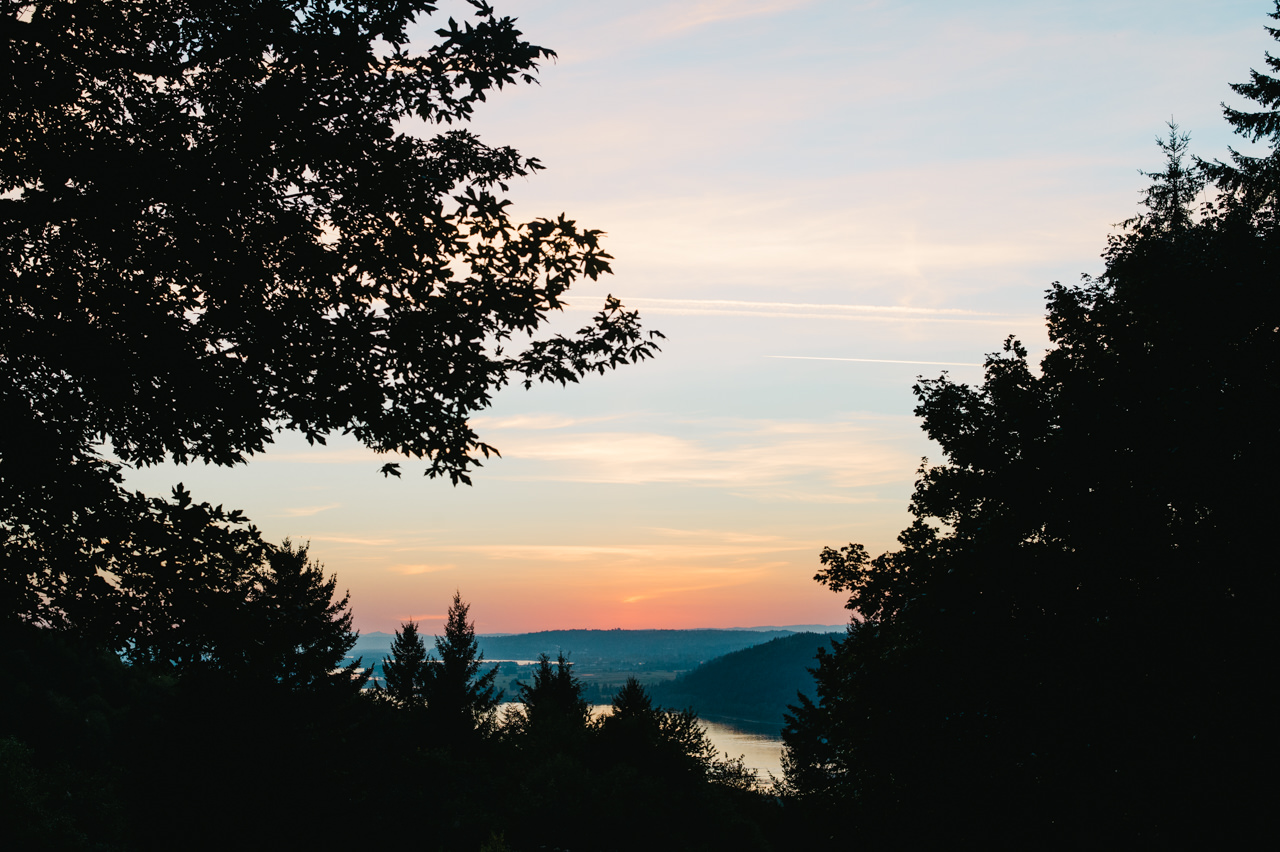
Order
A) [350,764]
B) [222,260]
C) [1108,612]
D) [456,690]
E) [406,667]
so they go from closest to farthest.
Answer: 1. [222,260]
2. [1108,612]
3. [350,764]
4. [456,690]
5. [406,667]

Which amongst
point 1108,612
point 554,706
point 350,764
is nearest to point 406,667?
point 554,706

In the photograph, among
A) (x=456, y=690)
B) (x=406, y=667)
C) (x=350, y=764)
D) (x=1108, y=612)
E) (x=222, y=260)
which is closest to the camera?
(x=222, y=260)

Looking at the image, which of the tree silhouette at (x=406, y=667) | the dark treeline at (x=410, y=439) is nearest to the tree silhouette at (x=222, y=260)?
the dark treeline at (x=410, y=439)

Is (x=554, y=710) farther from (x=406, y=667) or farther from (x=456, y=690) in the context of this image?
(x=406, y=667)

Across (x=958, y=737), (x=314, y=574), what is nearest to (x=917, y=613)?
(x=958, y=737)

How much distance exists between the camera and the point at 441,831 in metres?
42.3

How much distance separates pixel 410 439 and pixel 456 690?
4985cm

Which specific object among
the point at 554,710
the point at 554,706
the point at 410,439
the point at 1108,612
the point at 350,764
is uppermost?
the point at 410,439

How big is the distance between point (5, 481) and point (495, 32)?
6.11 metres

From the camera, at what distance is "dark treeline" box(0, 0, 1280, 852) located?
7.75m

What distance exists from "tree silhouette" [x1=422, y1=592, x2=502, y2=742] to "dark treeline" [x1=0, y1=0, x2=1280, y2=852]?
2218 cm

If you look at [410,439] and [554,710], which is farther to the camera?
[554,710]

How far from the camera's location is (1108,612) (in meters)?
15.3

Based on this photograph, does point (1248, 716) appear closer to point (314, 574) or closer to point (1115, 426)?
point (1115, 426)
